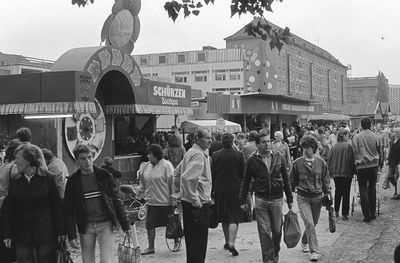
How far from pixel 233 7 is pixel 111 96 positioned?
893 centimetres

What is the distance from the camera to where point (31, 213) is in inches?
206

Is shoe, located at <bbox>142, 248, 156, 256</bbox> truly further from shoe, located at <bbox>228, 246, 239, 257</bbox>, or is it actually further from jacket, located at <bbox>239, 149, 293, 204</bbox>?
jacket, located at <bbox>239, 149, 293, 204</bbox>

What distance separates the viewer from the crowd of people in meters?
5.30

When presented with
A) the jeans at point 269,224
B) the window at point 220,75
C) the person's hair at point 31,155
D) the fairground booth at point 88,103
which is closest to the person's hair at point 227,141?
the jeans at point 269,224

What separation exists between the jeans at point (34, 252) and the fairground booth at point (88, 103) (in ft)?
19.2

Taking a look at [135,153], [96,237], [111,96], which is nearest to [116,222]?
[96,237]

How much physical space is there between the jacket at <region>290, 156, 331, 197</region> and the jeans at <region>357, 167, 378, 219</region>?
285cm

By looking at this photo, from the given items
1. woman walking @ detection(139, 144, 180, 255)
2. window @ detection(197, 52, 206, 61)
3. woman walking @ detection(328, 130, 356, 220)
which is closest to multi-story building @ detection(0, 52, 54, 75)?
window @ detection(197, 52, 206, 61)

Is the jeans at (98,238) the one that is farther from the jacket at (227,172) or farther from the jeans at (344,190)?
the jeans at (344,190)

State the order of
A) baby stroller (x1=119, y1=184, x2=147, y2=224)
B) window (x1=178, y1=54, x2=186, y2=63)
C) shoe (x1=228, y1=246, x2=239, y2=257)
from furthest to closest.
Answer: window (x1=178, y1=54, x2=186, y2=63) < baby stroller (x1=119, y1=184, x2=147, y2=224) < shoe (x1=228, y1=246, x2=239, y2=257)

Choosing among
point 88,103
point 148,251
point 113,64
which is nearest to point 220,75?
point 113,64

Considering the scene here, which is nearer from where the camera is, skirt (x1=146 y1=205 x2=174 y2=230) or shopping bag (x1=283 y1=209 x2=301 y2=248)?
shopping bag (x1=283 y1=209 x2=301 y2=248)

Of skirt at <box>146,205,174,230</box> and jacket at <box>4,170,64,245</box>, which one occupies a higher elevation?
jacket at <box>4,170,64,245</box>

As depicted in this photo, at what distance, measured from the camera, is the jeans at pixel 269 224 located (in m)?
6.98
